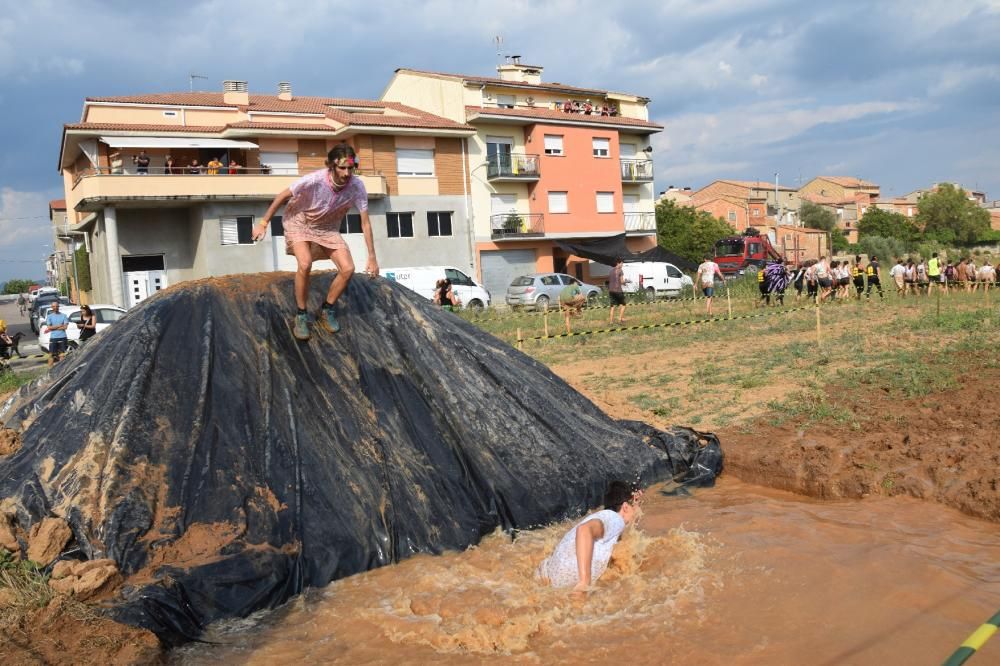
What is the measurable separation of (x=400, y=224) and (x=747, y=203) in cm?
3947

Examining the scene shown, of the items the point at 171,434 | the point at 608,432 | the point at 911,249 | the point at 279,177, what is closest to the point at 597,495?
the point at 608,432

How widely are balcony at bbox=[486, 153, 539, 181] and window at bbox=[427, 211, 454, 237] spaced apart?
2.82 m

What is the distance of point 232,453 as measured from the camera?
17.3 ft

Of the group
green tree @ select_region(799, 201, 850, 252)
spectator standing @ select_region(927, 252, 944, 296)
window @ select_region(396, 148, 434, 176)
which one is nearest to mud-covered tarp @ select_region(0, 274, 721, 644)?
spectator standing @ select_region(927, 252, 944, 296)

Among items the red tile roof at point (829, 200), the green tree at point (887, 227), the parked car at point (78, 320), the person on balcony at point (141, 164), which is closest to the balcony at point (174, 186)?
the person on balcony at point (141, 164)

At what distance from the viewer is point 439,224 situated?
113ft

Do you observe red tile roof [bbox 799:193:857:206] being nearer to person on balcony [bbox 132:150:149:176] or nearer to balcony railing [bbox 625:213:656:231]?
balcony railing [bbox 625:213:656:231]

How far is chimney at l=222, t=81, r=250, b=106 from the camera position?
Result: 32406 mm

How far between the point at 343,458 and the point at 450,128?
29711 mm

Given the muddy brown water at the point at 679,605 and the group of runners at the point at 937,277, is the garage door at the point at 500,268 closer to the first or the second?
the group of runners at the point at 937,277

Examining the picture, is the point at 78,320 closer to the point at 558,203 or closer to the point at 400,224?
the point at 400,224

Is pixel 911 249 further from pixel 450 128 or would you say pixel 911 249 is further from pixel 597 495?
pixel 597 495

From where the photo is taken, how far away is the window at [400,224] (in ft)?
108

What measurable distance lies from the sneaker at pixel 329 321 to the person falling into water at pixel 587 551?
8.22ft
